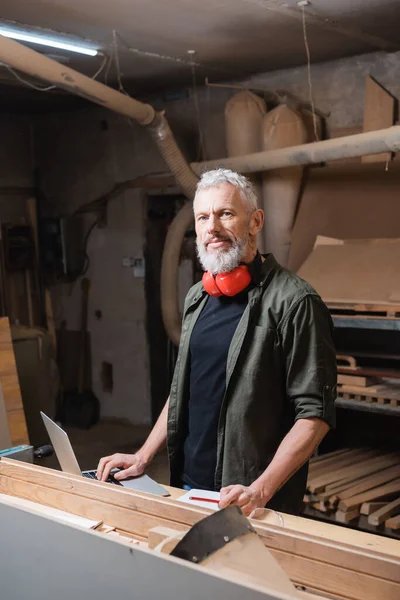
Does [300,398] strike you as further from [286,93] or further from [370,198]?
[286,93]

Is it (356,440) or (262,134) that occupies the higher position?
(262,134)

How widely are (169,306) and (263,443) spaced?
2.78 meters

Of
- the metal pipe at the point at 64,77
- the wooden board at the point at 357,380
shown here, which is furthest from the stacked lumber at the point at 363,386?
the metal pipe at the point at 64,77

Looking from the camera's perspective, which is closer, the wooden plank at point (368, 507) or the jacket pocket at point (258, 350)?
the jacket pocket at point (258, 350)

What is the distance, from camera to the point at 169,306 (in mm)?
4648

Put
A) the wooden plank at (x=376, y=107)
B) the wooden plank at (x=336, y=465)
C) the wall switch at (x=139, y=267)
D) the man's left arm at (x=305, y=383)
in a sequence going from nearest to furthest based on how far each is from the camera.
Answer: the man's left arm at (x=305, y=383)
the wooden plank at (x=336, y=465)
the wooden plank at (x=376, y=107)
the wall switch at (x=139, y=267)

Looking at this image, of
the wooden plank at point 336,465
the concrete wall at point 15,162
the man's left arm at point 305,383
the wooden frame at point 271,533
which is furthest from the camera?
the concrete wall at point 15,162

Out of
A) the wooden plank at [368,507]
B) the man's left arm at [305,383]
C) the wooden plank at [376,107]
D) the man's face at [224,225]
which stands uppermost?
the wooden plank at [376,107]

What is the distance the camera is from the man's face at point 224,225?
194 cm

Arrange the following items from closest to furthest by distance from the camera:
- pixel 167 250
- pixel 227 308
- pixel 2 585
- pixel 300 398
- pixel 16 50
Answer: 1. pixel 2 585
2. pixel 300 398
3. pixel 227 308
4. pixel 16 50
5. pixel 167 250

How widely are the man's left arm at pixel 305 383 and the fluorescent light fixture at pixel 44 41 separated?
8.53 feet

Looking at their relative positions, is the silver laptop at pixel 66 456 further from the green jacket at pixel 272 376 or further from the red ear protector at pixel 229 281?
the red ear protector at pixel 229 281

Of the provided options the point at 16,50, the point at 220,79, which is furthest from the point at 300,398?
the point at 220,79

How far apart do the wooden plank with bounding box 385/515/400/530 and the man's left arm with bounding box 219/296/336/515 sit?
1.45 meters
